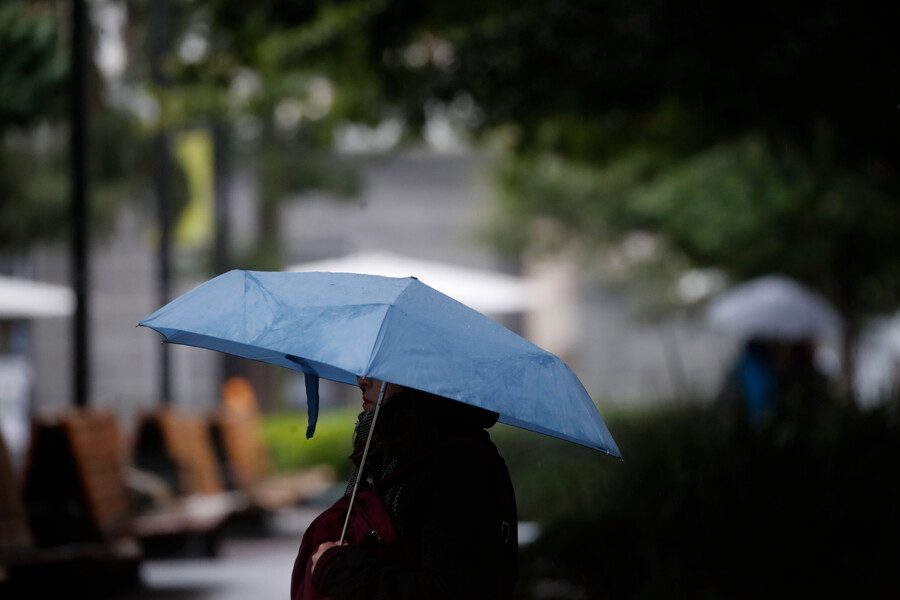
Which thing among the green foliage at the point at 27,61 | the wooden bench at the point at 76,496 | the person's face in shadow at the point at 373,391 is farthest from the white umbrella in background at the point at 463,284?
the person's face in shadow at the point at 373,391

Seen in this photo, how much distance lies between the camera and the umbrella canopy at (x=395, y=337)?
2895 millimetres

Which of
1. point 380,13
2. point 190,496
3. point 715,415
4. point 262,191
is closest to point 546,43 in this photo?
point 380,13

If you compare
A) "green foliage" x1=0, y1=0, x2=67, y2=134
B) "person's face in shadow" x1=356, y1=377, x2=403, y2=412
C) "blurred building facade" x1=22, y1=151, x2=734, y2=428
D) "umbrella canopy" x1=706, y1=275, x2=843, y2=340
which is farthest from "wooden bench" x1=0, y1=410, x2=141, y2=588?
"blurred building facade" x1=22, y1=151, x2=734, y2=428

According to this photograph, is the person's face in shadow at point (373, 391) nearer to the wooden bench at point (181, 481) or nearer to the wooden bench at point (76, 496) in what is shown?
the wooden bench at point (76, 496)

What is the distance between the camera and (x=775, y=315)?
41.5 ft

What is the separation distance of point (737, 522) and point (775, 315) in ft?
18.4

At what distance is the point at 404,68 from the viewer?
9945mm

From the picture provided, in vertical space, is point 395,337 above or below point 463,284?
below

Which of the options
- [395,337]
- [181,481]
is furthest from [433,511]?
[181,481]

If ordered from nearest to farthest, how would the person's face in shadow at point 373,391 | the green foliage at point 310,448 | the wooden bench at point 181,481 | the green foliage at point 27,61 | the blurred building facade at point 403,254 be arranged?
1. the person's face in shadow at point 373,391
2. the green foliage at point 27,61
3. the wooden bench at point 181,481
4. the green foliage at point 310,448
5. the blurred building facade at point 403,254

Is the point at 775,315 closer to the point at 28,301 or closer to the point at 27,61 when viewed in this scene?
the point at 27,61

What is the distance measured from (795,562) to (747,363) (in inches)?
144

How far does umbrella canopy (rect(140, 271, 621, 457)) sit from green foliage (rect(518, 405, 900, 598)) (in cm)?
426

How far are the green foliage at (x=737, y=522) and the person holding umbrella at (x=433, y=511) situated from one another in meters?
4.30
